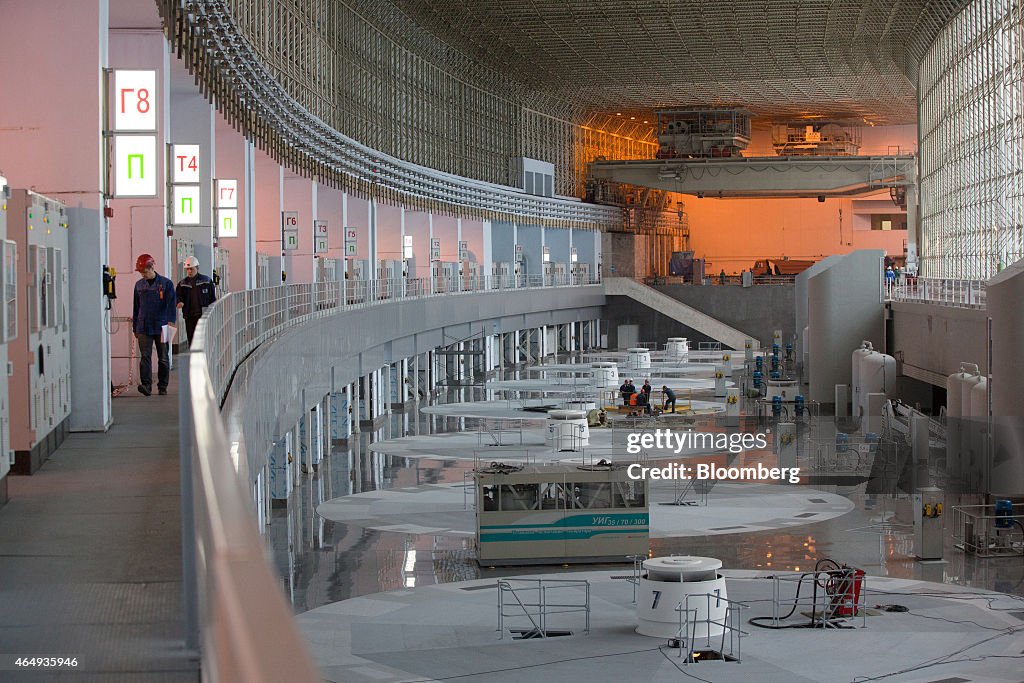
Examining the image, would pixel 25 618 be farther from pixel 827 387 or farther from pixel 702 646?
pixel 827 387

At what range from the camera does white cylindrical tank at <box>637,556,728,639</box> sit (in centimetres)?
1842

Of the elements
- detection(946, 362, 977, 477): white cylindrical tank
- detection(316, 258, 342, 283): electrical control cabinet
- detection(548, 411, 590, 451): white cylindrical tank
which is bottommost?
detection(548, 411, 590, 451): white cylindrical tank

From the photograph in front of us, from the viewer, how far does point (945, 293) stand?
3381cm

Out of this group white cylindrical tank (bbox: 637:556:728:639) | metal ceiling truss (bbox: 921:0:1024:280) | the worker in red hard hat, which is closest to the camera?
the worker in red hard hat

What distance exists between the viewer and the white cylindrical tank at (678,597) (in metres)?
18.4

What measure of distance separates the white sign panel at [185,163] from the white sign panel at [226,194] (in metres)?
5.44

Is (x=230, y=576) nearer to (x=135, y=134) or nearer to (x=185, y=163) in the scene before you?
(x=135, y=134)

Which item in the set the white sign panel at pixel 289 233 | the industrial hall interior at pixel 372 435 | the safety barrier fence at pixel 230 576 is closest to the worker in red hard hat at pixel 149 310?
the industrial hall interior at pixel 372 435

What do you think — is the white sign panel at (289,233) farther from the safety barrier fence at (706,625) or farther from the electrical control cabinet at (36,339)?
the electrical control cabinet at (36,339)

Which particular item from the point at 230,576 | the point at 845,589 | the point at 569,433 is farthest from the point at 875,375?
the point at 230,576

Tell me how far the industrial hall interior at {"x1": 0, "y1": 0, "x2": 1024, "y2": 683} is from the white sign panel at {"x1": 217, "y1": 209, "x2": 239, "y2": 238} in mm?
479

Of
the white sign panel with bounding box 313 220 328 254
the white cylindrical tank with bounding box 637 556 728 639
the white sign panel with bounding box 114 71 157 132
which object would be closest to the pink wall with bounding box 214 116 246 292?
the white sign panel with bounding box 313 220 328 254

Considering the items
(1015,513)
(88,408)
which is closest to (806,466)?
(1015,513)

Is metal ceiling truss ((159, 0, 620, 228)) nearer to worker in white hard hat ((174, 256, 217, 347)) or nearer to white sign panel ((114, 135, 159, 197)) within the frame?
worker in white hard hat ((174, 256, 217, 347))
